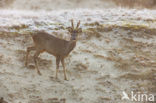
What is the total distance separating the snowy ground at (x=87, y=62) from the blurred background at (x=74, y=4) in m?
0.82

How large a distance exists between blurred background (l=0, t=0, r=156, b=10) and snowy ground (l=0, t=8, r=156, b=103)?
82 cm

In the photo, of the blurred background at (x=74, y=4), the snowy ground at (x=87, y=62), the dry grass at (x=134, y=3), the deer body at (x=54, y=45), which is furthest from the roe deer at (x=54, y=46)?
the dry grass at (x=134, y=3)

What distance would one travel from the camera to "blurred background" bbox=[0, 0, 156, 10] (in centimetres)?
705

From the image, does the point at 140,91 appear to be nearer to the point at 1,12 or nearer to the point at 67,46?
the point at 67,46

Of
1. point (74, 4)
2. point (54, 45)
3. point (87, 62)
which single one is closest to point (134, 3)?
point (74, 4)

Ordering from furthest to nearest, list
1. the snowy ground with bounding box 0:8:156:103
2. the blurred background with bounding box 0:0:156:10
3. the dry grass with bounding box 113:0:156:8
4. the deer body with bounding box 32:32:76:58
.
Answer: the dry grass with bounding box 113:0:156:8 < the blurred background with bounding box 0:0:156:10 < the snowy ground with bounding box 0:8:156:103 < the deer body with bounding box 32:32:76:58

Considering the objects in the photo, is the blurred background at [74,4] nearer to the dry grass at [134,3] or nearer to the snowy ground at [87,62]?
the dry grass at [134,3]

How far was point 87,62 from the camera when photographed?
5160mm

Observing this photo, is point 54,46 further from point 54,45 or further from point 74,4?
point 74,4

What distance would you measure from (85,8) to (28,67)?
9.94 feet

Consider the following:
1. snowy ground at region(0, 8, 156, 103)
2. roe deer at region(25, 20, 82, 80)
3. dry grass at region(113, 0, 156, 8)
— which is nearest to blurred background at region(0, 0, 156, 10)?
dry grass at region(113, 0, 156, 8)

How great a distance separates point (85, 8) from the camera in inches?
283

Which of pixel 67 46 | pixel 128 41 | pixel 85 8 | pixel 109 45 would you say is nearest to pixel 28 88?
pixel 67 46

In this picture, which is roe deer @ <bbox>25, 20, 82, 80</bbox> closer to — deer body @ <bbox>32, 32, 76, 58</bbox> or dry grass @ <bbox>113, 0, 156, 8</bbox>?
deer body @ <bbox>32, 32, 76, 58</bbox>
